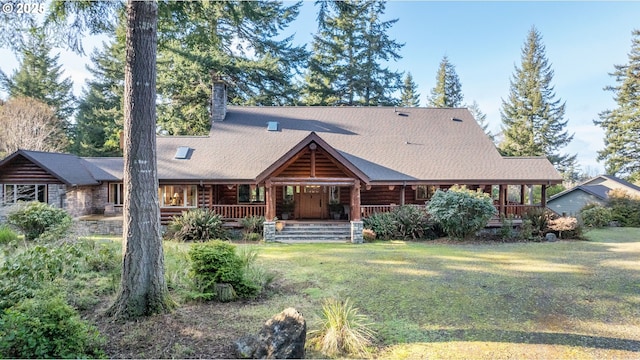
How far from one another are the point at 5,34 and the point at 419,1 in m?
10.7

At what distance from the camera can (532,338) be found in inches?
187

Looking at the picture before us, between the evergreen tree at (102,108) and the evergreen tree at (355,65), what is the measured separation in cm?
1808

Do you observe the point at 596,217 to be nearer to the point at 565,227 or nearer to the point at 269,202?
the point at 565,227

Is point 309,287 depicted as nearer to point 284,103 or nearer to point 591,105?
point 284,103

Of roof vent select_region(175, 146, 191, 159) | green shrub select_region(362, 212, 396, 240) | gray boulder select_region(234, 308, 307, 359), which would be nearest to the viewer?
gray boulder select_region(234, 308, 307, 359)

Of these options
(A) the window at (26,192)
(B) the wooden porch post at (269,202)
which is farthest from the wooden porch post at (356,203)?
(A) the window at (26,192)

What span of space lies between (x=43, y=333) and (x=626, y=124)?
4381 centimetres

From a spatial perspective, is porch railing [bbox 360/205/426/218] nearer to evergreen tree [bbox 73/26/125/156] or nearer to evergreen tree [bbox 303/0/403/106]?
evergreen tree [bbox 303/0/403/106]

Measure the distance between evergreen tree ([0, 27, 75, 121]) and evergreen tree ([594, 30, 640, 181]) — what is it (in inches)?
2187

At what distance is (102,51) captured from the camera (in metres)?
34.2

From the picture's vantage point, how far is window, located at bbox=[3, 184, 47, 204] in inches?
685

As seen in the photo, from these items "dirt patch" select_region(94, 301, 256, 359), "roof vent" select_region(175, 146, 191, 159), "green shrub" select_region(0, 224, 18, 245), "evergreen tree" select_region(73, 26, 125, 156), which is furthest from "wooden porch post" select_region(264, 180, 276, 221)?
"evergreen tree" select_region(73, 26, 125, 156)

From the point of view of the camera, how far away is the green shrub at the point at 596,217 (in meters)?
17.7

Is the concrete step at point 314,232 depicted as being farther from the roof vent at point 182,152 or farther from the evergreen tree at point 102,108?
the evergreen tree at point 102,108
